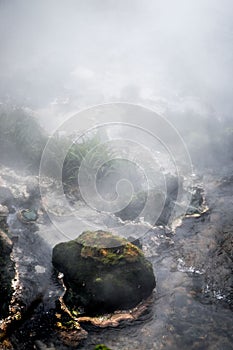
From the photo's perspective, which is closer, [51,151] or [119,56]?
[51,151]

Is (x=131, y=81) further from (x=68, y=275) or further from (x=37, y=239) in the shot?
(x=68, y=275)

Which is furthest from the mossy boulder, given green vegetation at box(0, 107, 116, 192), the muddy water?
green vegetation at box(0, 107, 116, 192)

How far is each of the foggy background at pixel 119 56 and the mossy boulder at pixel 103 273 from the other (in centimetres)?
790

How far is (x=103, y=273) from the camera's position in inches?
245

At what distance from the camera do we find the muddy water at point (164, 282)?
5.34 m

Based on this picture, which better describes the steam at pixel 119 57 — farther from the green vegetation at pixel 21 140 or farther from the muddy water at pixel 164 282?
the muddy water at pixel 164 282

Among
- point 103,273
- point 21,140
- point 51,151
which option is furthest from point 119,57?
point 103,273

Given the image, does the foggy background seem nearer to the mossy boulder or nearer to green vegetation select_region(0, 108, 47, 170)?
green vegetation select_region(0, 108, 47, 170)

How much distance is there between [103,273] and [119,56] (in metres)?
19.8

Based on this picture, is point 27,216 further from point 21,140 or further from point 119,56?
point 119,56

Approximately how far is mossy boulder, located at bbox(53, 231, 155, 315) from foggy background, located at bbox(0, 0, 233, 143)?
7.90 m

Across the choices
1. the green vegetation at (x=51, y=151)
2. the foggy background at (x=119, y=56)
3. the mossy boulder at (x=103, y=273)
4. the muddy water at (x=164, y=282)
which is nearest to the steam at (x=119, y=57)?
the foggy background at (x=119, y=56)

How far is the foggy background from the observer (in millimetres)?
16859

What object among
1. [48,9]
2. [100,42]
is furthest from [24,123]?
[48,9]
